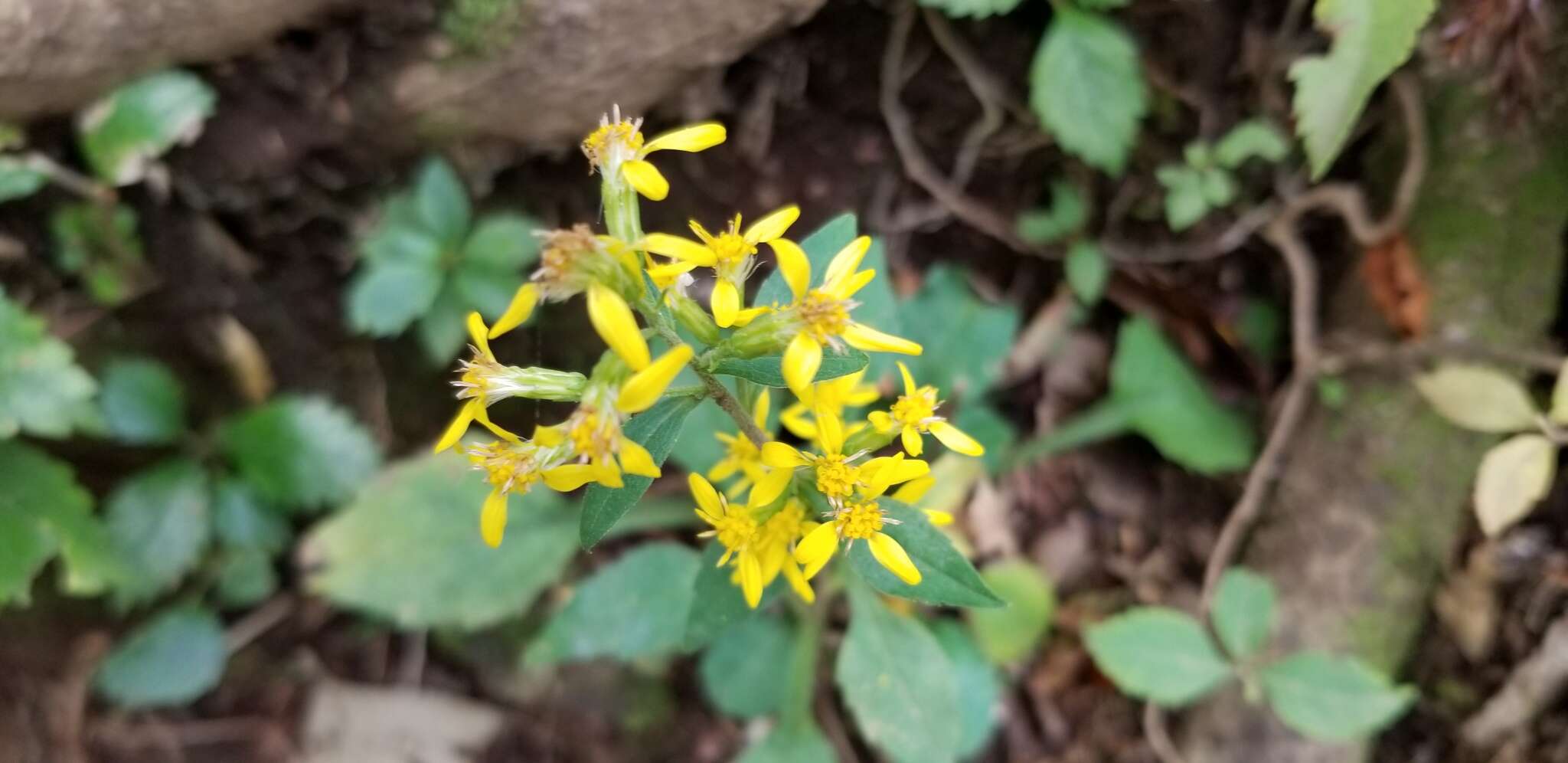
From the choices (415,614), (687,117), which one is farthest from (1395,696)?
(415,614)

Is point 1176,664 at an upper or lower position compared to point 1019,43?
lower

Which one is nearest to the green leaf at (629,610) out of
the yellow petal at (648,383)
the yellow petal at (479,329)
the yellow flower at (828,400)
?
the yellow flower at (828,400)

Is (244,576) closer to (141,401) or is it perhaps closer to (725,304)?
(141,401)

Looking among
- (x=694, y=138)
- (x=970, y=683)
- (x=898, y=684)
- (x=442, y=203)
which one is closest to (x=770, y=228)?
(x=694, y=138)

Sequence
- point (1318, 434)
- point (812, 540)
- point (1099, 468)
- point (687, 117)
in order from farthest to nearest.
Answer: point (1099, 468), point (1318, 434), point (687, 117), point (812, 540)

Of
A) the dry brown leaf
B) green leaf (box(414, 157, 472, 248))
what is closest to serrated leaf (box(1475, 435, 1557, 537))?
the dry brown leaf

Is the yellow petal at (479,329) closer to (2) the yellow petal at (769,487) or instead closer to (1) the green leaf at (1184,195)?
(2) the yellow petal at (769,487)

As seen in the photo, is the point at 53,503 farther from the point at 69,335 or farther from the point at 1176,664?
the point at 1176,664
